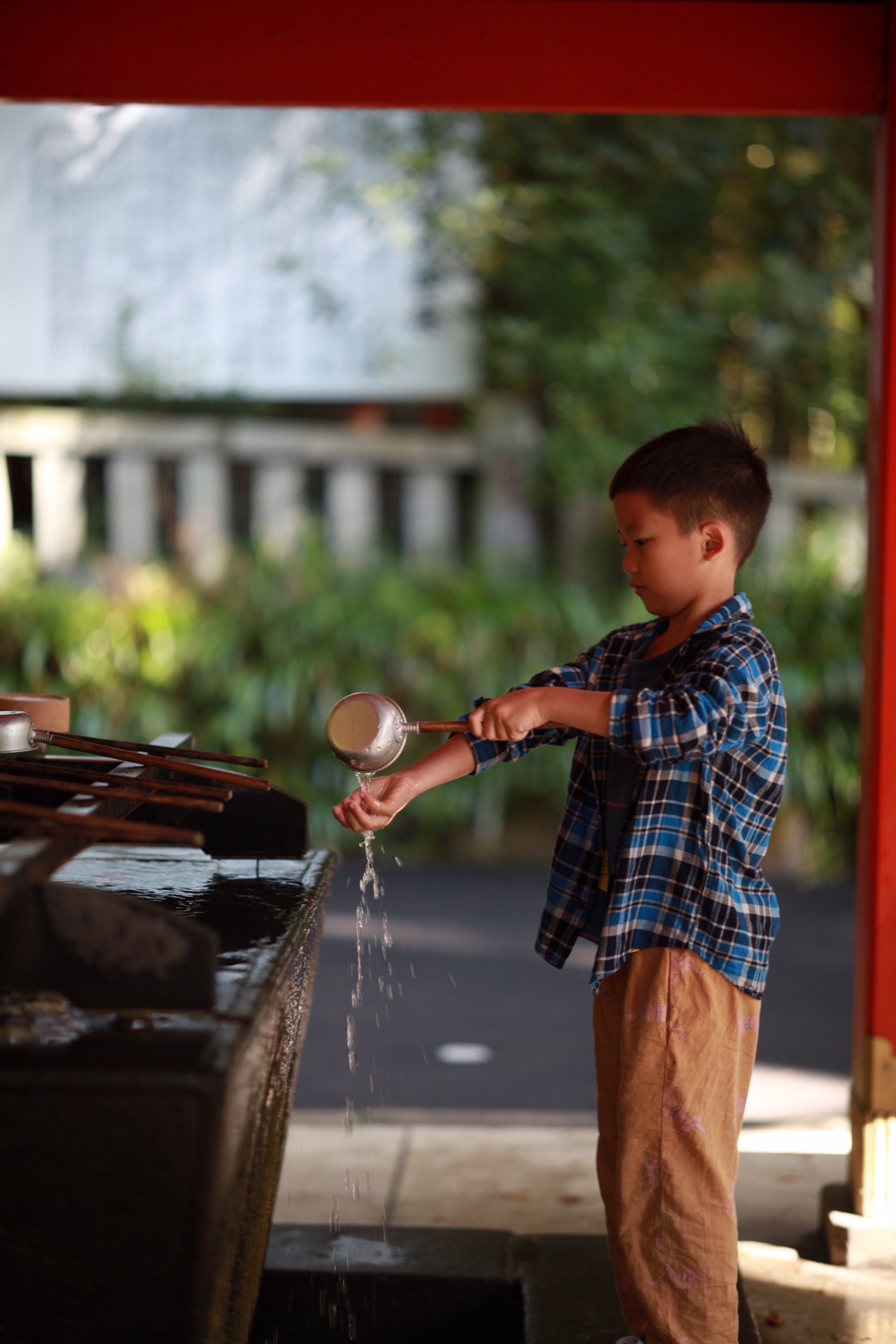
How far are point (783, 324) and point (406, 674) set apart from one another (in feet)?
10.7

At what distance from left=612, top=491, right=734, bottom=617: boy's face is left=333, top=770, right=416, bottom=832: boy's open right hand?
1.49 feet

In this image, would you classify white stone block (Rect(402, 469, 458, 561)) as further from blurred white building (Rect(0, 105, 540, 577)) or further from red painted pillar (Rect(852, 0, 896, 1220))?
red painted pillar (Rect(852, 0, 896, 1220))

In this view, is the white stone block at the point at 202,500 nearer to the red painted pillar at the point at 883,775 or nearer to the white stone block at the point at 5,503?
the white stone block at the point at 5,503

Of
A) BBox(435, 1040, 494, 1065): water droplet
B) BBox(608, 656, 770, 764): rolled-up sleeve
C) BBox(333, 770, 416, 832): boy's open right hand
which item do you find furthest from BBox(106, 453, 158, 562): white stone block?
BBox(608, 656, 770, 764): rolled-up sleeve

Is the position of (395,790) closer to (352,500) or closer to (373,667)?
(373,667)

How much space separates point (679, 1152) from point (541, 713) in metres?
0.66

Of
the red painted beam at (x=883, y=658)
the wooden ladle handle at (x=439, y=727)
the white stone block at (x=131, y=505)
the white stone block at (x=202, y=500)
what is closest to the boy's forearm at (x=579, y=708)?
the wooden ladle handle at (x=439, y=727)

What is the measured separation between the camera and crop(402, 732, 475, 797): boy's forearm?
2.00 m

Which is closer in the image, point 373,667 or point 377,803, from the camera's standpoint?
point 377,803

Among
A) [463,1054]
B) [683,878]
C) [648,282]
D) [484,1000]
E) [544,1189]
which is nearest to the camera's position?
[683,878]

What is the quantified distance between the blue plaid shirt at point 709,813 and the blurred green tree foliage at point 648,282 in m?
5.87

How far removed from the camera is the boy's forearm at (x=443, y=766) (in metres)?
2.00

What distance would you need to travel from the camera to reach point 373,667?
263 inches

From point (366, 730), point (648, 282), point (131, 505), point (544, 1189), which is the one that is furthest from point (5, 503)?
point (366, 730)
